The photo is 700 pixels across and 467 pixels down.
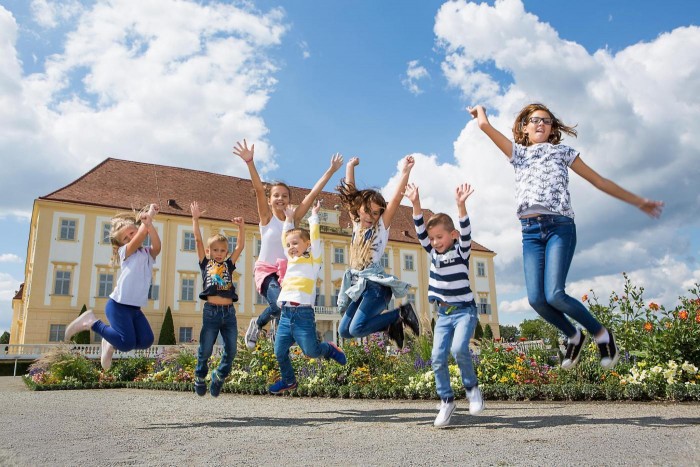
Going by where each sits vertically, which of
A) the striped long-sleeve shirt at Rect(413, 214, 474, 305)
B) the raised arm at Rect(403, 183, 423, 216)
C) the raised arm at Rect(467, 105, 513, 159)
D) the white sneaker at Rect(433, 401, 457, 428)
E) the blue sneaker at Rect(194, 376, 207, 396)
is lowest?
the white sneaker at Rect(433, 401, 457, 428)

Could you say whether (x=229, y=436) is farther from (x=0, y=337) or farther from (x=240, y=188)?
(x=0, y=337)

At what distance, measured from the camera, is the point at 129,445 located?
4.65 meters

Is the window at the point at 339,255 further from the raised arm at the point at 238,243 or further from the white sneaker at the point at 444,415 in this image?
the white sneaker at the point at 444,415

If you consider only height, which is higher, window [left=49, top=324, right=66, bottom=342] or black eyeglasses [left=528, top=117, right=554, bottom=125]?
black eyeglasses [left=528, top=117, right=554, bottom=125]

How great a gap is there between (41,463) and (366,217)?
3.80 meters

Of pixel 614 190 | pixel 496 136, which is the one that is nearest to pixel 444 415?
pixel 614 190

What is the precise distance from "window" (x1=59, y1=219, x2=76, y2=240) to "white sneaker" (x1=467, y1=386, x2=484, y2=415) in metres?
33.0

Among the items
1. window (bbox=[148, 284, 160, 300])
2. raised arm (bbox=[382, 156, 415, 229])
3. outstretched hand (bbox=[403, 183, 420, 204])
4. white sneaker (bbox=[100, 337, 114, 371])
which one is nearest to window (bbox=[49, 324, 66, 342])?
window (bbox=[148, 284, 160, 300])

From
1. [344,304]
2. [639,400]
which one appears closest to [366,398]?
[344,304]

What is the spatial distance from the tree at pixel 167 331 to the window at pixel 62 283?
5.83 metres

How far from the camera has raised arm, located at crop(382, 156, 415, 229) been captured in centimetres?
589

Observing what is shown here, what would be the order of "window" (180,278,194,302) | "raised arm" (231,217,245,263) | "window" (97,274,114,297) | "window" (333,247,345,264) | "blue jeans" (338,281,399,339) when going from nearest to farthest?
"blue jeans" (338,281,399,339)
"raised arm" (231,217,245,263)
"window" (97,274,114,297)
"window" (180,278,194,302)
"window" (333,247,345,264)

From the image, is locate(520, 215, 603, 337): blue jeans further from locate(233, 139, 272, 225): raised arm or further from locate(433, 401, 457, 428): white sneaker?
locate(233, 139, 272, 225): raised arm

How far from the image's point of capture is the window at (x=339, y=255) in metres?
41.5
